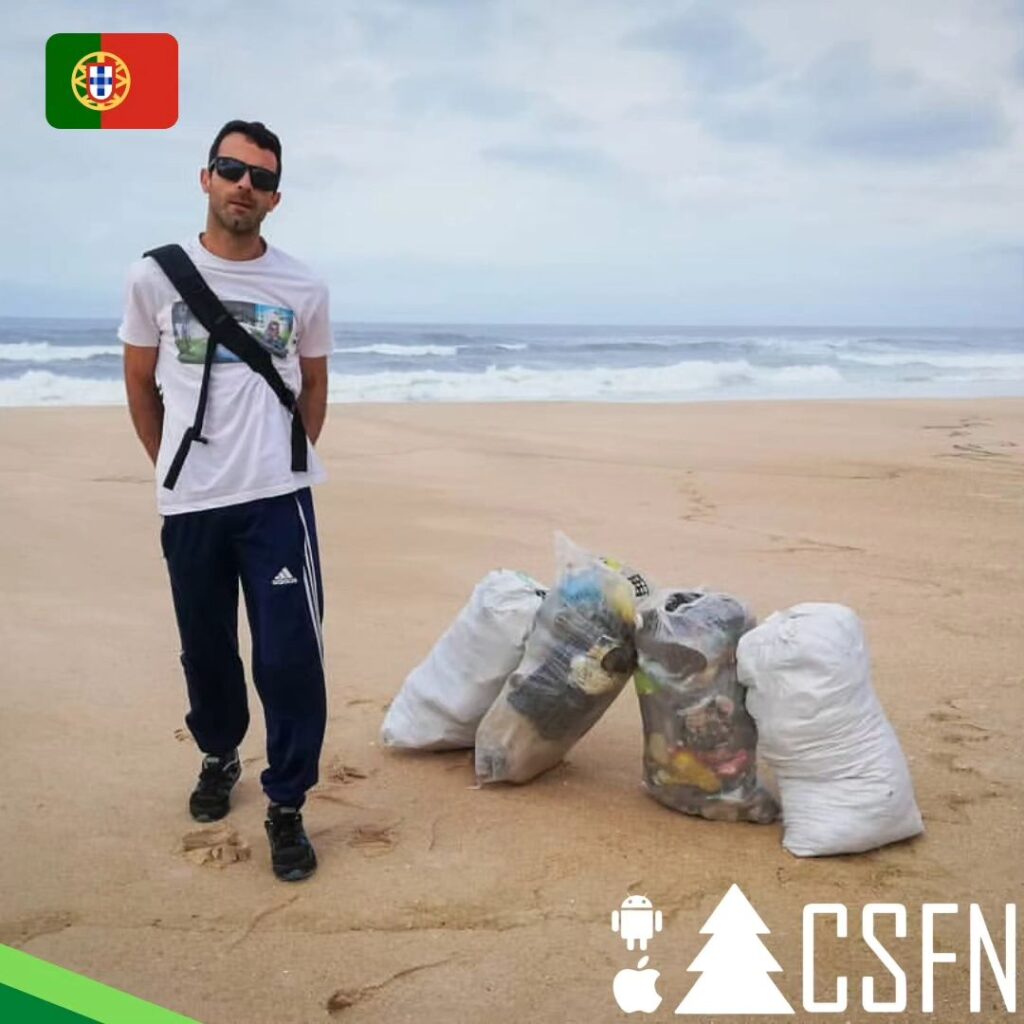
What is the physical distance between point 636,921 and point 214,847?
109cm

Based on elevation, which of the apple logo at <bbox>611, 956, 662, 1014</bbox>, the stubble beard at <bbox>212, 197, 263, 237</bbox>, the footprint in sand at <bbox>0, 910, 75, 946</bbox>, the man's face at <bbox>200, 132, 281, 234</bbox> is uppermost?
the man's face at <bbox>200, 132, 281, 234</bbox>

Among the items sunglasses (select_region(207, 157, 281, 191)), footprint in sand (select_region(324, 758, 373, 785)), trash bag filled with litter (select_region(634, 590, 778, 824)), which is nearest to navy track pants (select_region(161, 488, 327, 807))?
footprint in sand (select_region(324, 758, 373, 785))

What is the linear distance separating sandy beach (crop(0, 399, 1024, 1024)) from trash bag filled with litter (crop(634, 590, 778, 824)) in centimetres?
8

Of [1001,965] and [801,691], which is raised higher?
[801,691]

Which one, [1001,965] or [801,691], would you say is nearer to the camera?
[1001,965]

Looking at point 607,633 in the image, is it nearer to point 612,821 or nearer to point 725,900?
point 612,821

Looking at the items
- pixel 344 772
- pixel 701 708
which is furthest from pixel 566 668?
pixel 344 772

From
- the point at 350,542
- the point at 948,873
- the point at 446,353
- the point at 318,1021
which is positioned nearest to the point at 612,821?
the point at 948,873

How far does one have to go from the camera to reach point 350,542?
6.66m

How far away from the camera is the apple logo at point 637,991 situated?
241cm

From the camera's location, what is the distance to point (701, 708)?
3.15 meters

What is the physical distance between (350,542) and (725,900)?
13.7 feet

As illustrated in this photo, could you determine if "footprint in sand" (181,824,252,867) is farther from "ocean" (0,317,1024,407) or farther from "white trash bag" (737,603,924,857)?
"ocean" (0,317,1024,407)

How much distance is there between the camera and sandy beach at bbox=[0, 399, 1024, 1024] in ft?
8.28
